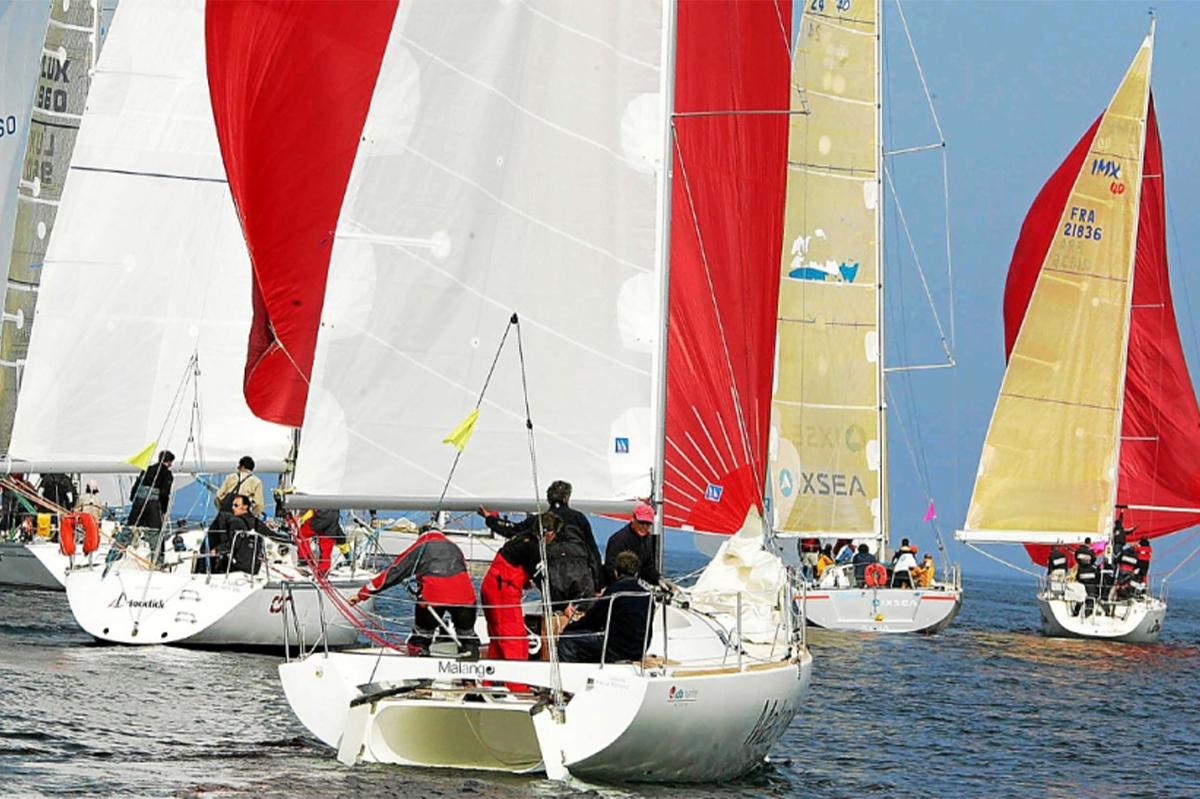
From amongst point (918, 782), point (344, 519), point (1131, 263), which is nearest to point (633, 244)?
point (918, 782)

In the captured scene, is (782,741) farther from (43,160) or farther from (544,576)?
(43,160)

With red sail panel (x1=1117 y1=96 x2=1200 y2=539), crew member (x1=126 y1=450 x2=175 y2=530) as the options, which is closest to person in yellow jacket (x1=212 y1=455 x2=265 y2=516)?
crew member (x1=126 y1=450 x2=175 y2=530)

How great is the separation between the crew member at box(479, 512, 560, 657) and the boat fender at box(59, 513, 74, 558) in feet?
36.7

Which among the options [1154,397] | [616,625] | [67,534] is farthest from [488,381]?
[1154,397]

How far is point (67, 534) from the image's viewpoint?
2630 centimetres

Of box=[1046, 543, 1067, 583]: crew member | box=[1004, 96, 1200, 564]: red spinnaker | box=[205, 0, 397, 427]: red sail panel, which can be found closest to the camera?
box=[205, 0, 397, 427]: red sail panel

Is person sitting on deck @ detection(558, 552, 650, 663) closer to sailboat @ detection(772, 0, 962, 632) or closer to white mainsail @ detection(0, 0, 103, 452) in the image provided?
white mainsail @ detection(0, 0, 103, 452)

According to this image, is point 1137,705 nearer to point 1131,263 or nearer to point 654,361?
point 654,361

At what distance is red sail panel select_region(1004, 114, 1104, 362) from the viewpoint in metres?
42.5

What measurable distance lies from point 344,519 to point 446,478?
61.2 feet

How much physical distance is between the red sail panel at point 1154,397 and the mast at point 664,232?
90.7ft

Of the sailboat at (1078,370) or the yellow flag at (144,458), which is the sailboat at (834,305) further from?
the yellow flag at (144,458)

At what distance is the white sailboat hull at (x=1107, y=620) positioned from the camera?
36812 mm

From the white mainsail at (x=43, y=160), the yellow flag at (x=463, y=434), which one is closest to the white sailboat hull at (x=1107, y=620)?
the white mainsail at (x=43, y=160)
